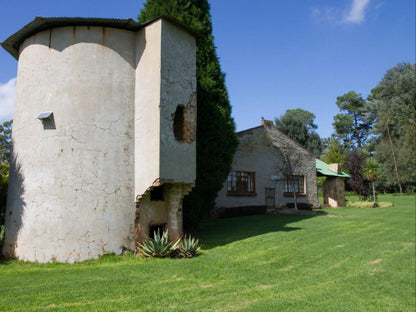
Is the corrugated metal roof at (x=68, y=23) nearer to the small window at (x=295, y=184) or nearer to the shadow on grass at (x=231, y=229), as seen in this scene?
the shadow on grass at (x=231, y=229)

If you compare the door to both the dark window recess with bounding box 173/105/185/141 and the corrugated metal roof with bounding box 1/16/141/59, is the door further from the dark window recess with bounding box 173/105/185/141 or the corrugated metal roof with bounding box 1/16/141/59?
the corrugated metal roof with bounding box 1/16/141/59

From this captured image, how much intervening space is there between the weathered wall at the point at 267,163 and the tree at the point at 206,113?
5.45 metres

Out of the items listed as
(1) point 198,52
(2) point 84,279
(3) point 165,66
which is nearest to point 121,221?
(2) point 84,279

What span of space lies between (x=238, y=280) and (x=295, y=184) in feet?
55.3

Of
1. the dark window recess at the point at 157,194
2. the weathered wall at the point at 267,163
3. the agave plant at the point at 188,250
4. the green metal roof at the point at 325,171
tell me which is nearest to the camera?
the agave plant at the point at 188,250

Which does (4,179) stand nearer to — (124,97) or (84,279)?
(124,97)

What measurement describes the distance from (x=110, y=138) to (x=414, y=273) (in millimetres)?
8838

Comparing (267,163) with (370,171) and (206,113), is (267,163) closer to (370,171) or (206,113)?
(206,113)

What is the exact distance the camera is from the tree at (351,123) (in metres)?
63.7

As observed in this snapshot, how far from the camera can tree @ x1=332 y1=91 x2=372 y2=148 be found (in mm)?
63688

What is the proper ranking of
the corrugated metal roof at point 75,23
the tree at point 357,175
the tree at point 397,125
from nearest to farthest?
the corrugated metal roof at point 75,23 → the tree at point 357,175 → the tree at point 397,125

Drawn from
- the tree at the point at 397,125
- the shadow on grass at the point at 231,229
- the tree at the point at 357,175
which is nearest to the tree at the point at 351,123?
the tree at the point at 397,125

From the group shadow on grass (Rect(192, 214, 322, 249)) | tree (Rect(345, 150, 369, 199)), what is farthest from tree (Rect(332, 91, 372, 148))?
shadow on grass (Rect(192, 214, 322, 249))

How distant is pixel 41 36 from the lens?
397 inches
